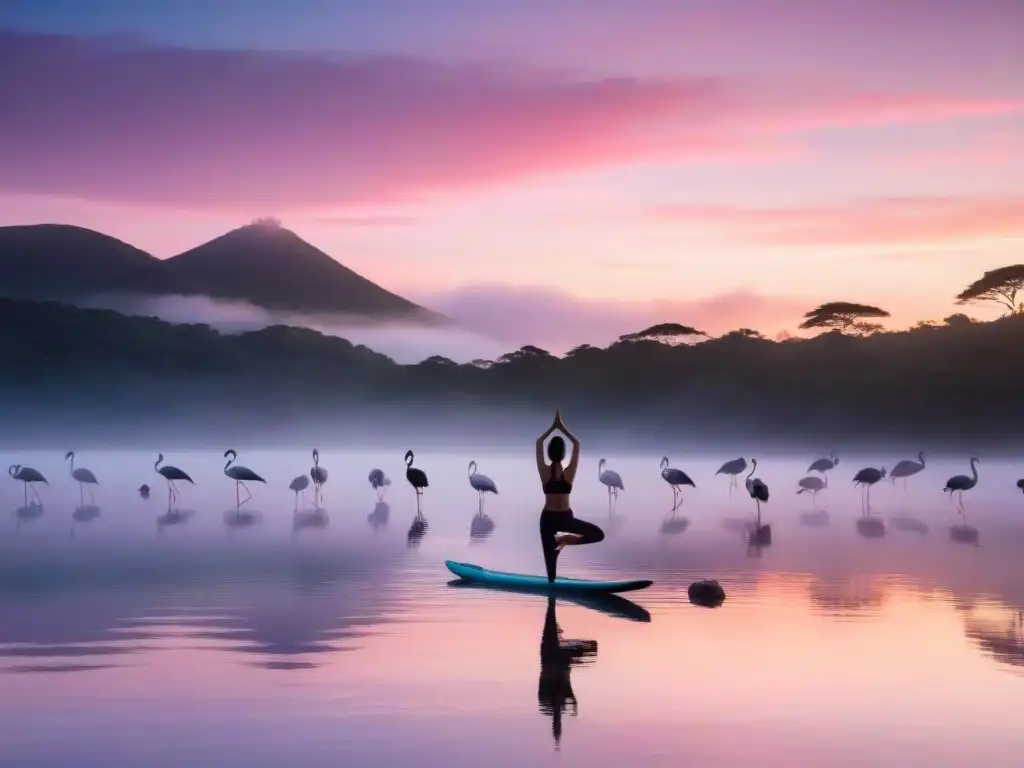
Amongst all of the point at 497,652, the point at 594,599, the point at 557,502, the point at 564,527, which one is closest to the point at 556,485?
the point at 557,502

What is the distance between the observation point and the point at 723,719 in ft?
36.9

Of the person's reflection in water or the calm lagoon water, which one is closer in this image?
the calm lagoon water

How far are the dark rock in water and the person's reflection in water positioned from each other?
81.6 inches

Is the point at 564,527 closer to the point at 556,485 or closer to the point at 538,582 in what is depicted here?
the point at 556,485

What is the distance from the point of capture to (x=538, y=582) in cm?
1852

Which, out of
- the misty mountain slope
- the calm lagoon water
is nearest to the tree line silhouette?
the misty mountain slope

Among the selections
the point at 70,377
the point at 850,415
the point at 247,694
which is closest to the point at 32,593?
the point at 247,694

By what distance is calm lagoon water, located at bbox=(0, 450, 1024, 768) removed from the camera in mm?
10484

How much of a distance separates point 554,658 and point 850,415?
112 m

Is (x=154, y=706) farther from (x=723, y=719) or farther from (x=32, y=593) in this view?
(x=32, y=593)

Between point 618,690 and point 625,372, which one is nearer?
point 618,690

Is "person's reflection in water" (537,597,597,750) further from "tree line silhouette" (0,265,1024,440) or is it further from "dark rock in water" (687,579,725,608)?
"tree line silhouette" (0,265,1024,440)

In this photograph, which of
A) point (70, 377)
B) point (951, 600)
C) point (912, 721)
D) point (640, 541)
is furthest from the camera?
point (70, 377)

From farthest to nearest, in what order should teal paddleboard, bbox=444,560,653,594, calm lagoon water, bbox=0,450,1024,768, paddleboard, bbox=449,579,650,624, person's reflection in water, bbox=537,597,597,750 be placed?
teal paddleboard, bbox=444,560,653,594, paddleboard, bbox=449,579,650,624, person's reflection in water, bbox=537,597,597,750, calm lagoon water, bbox=0,450,1024,768
